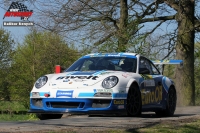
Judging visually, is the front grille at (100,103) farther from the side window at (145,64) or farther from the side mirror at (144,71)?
the side window at (145,64)

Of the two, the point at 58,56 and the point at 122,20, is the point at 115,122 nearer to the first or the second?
the point at 122,20

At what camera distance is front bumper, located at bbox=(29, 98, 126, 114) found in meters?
10.3

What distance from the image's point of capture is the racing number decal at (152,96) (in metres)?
11.5

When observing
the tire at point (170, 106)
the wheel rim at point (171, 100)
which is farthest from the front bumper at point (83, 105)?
the wheel rim at point (171, 100)

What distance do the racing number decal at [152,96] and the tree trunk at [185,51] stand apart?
34.8ft

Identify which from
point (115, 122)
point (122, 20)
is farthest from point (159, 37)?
point (115, 122)

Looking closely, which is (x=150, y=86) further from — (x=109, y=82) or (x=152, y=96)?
(x=109, y=82)

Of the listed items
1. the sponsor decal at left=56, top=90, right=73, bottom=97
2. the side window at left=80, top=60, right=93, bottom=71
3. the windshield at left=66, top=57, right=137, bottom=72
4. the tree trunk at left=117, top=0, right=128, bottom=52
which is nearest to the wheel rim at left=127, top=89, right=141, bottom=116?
the windshield at left=66, top=57, right=137, bottom=72

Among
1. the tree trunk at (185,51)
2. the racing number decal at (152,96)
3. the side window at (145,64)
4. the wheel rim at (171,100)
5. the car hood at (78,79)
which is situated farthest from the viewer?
the tree trunk at (185,51)

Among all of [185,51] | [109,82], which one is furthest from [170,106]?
[185,51]

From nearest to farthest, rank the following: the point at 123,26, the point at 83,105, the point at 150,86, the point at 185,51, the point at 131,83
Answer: the point at 83,105 → the point at 131,83 → the point at 150,86 → the point at 123,26 → the point at 185,51

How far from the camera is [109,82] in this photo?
10.4 metres

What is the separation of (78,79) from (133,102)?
1.21m

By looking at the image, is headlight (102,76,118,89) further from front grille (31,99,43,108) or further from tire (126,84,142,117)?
front grille (31,99,43,108)
